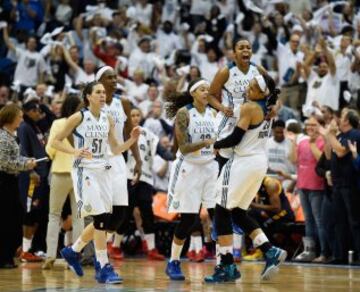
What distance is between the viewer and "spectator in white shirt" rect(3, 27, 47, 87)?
25.0m

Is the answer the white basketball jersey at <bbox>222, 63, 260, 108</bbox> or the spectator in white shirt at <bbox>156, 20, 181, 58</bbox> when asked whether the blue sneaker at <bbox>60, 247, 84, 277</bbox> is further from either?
the spectator in white shirt at <bbox>156, 20, 181, 58</bbox>

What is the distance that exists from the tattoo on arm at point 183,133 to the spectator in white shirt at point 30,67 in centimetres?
1198

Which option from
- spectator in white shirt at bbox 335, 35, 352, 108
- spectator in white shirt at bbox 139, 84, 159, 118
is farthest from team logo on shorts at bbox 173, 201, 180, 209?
spectator in white shirt at bbox 139, 84, 159, 118

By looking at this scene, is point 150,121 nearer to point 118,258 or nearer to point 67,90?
point 67,90

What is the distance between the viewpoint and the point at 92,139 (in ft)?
43.0

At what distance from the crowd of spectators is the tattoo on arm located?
9.49ft

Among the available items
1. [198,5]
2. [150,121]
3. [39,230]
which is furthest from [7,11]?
[39,230]

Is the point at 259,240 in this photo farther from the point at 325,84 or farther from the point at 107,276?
the point at 325,84

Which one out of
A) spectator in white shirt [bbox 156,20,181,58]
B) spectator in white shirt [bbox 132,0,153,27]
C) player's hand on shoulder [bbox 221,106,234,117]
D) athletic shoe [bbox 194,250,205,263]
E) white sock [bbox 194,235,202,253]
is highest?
spectator in white shirt [bbox 132,0,153,27]

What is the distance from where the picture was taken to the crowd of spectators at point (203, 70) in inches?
657

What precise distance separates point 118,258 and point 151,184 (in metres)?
1.34

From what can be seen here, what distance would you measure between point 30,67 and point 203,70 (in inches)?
161

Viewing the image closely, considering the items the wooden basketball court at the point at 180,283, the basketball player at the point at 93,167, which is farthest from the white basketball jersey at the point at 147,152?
the basketball player at the point at 93,167

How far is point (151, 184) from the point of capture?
58.4 feet
